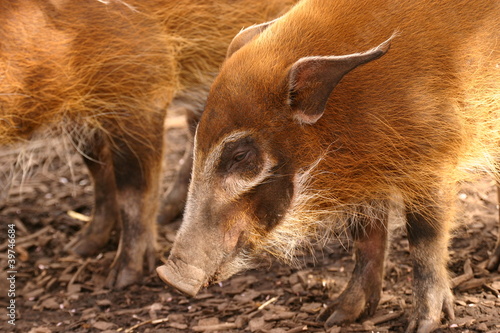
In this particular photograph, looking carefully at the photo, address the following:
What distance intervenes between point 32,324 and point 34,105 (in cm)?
124

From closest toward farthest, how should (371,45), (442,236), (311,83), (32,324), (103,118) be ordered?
(311,83) < (371,45) < (442,236) < (32,324) < (103,118)

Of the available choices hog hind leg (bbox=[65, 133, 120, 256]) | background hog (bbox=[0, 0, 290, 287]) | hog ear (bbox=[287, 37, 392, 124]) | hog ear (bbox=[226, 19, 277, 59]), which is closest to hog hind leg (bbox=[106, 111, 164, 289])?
background hog (bbox=[0, 0, 290, 287])

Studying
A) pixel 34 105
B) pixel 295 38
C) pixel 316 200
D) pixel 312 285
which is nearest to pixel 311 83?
pixel 295 38

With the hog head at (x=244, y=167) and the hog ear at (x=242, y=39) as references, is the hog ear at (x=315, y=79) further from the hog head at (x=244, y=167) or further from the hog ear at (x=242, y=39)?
the hog ear at (x=242, y=39)

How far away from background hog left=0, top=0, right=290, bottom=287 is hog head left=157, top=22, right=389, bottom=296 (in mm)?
1223

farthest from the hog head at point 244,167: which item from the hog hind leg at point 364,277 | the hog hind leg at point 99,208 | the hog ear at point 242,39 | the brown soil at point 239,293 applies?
the hog hind leg at point 99,208

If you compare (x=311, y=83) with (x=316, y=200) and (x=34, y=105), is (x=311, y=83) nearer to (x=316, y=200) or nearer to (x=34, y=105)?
(x=316, y=200)

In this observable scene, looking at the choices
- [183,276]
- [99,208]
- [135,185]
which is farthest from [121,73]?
[183,276]

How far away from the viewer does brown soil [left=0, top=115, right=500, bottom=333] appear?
393 centimetres

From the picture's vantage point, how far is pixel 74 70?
14.5 feet

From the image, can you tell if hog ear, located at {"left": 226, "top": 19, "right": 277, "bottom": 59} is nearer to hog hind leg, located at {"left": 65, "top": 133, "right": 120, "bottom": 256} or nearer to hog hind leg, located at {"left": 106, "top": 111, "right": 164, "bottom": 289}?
hog hind leg, located at {"left": 106, "top": 111, "right": 164, "bottom": 289}

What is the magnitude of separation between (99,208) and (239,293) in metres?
1.42

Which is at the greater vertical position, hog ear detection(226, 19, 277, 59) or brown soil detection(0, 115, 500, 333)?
hog ear detection(226, 19, 277, 59)

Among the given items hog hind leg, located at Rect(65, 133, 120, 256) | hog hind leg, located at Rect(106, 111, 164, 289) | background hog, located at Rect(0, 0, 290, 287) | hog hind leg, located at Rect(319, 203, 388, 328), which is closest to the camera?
hog hind leg, located at Rect(319, 203, 388, 328)
